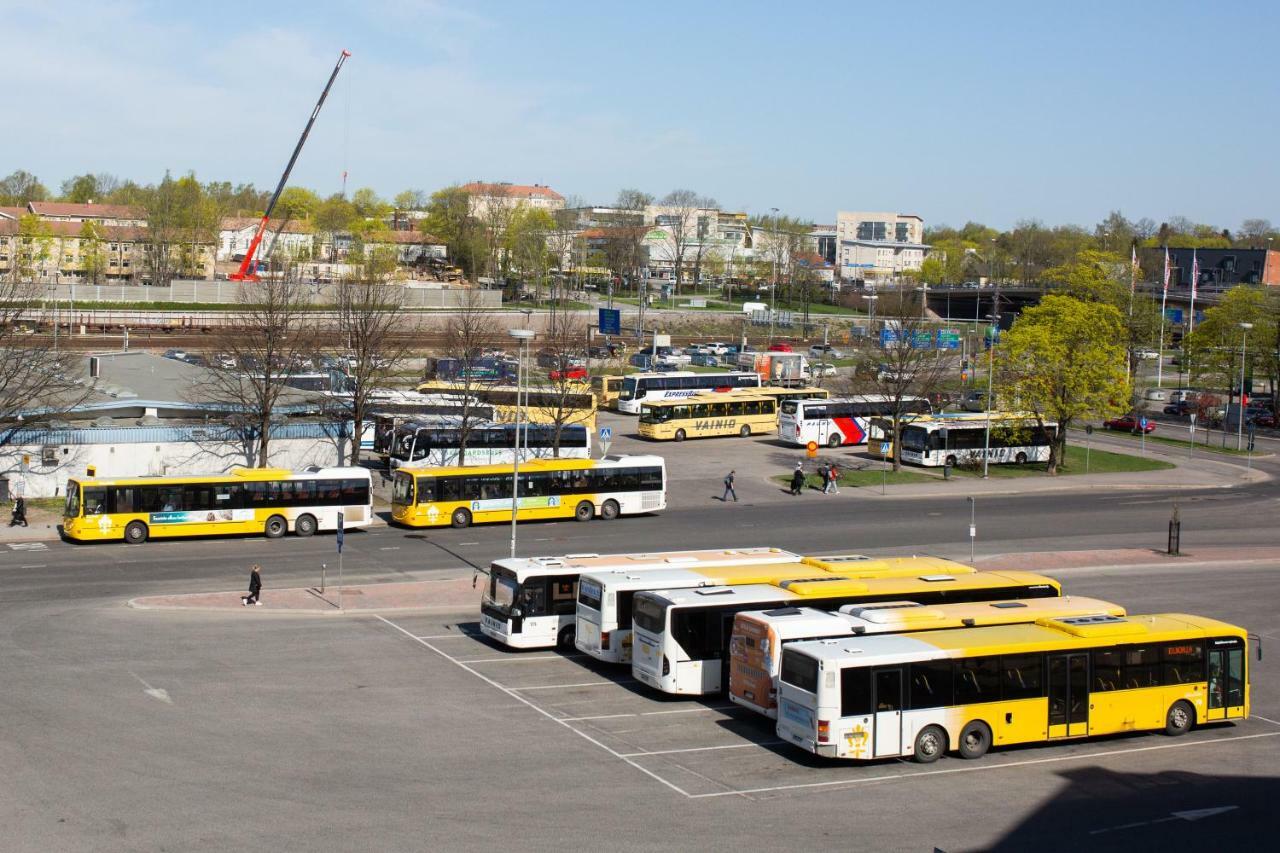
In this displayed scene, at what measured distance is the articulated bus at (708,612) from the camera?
82.0ft

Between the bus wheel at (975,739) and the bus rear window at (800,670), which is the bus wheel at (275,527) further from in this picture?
the bus wheel at (975,739)

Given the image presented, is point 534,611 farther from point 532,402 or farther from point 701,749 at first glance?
point 532,402

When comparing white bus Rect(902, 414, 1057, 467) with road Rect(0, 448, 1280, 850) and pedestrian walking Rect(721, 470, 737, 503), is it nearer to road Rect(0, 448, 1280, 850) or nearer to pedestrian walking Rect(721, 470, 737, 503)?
pedestrian walking Rect(721, 470, 737, 503)

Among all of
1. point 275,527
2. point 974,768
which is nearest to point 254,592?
point 275,527

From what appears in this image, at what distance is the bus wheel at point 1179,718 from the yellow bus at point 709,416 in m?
45.5

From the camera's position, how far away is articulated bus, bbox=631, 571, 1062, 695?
25000mm

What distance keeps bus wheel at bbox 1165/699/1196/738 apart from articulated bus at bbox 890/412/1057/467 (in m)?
38.9

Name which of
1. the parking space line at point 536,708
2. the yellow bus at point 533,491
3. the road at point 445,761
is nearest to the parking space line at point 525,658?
the road at point 445,761

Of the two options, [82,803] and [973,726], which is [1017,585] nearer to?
[973,726]

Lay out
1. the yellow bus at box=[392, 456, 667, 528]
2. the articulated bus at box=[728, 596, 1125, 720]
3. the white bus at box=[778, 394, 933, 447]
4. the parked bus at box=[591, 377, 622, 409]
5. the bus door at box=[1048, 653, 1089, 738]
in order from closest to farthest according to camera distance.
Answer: the bus door at box=[1048, 653, 1089, 738] < the articulated bus at box=[728, 596, 1125, 720] < the yellow bus at box=[392, 456, 667, 528] < the white bus at box=[778, 394, 933, 447] < the parked bus at box=[591, 377, 622, 409]

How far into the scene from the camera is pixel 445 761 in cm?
2094

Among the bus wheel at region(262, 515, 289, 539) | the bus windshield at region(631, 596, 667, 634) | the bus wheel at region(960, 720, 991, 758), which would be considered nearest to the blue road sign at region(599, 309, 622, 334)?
the bus wheel at region(262, 515, 289, 539)

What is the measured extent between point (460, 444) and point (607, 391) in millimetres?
27193

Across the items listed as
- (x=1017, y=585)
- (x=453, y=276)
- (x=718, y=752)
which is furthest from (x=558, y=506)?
(x=453, y=276)
